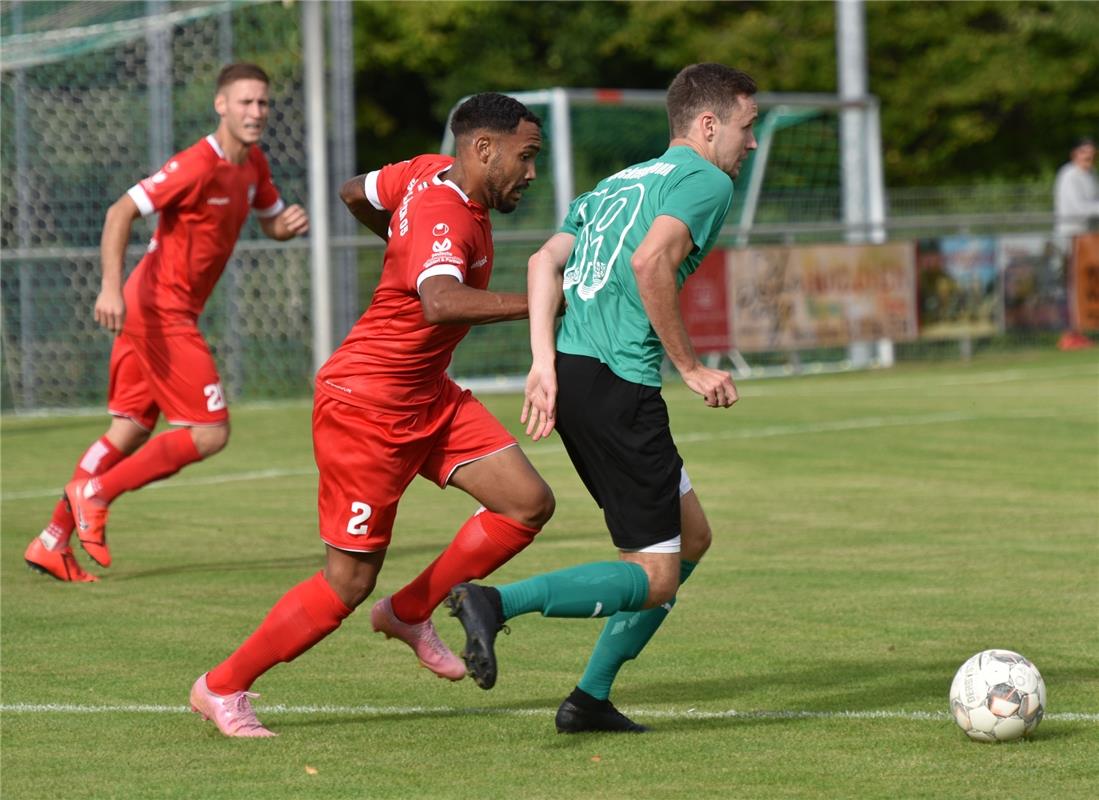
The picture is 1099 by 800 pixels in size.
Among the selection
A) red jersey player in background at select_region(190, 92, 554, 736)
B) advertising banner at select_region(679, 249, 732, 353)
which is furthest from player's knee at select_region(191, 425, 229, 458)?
advertising banner at select_region(679, 249, 732, 353)

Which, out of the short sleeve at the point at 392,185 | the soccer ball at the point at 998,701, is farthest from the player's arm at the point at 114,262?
the soccer ball at the point at 998,701

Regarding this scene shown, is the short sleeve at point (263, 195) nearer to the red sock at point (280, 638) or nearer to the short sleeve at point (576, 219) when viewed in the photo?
the short sleeve at point (576, 219)

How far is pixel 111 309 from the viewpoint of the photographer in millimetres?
8836

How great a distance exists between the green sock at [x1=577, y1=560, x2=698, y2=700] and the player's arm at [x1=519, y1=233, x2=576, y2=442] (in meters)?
0.66

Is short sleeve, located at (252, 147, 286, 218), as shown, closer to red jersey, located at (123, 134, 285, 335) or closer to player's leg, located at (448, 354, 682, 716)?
red jersey, located at (123, 134, 285, 335)

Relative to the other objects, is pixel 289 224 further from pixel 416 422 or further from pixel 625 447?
pixel 625 447

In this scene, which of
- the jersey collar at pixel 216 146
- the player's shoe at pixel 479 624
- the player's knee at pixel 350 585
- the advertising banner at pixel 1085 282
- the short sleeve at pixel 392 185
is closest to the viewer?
the player's shoe at pixel 479 624

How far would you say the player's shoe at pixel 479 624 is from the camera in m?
5.06

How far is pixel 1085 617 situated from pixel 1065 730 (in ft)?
6.33

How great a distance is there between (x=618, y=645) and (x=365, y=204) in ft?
5.63

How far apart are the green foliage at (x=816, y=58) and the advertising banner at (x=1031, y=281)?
41.2ft

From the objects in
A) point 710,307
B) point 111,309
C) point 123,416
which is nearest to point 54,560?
point 123,416

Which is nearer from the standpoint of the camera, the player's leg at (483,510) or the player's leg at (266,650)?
the player's leg at (266,650)

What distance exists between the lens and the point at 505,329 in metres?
20.1
